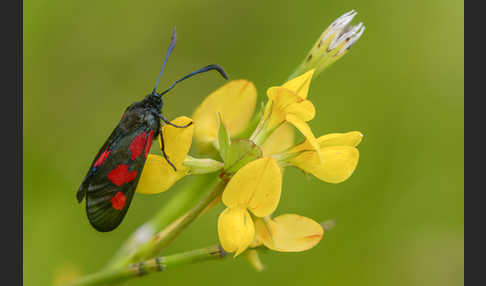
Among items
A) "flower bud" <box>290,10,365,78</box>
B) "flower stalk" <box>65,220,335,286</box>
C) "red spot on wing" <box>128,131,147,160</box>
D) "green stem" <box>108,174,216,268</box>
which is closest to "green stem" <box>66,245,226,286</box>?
"flower stalk" <box>65,220,335,286</box>

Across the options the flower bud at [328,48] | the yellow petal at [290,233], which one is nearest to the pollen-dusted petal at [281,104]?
the flower bud at [328,48]

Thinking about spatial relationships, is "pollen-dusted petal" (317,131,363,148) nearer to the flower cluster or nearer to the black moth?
the flower cluster

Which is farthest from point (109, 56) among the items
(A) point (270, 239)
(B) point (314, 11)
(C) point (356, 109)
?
(A) point (270, 239)

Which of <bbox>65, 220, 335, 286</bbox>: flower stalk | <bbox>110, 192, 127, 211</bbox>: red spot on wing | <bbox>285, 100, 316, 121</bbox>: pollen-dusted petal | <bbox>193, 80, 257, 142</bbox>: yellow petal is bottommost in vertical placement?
<bbox>65, 220, 335, 286</bbox>: flower stalk

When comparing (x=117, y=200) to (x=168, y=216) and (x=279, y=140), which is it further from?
(x=279, y=140)

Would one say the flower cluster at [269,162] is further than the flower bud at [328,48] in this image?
No

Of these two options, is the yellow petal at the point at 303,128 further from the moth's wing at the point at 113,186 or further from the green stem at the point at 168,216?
the moth's wing at the point at 113,186
